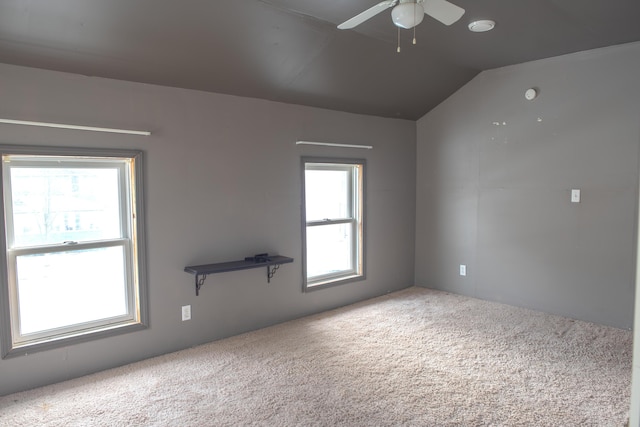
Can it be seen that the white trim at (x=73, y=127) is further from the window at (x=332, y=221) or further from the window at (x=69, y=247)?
the window at (x=332, y=221)

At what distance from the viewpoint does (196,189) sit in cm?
343

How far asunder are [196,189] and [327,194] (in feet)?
5.11

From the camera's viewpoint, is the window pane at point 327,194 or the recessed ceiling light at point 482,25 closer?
the recessed ceiling light at point 482,25

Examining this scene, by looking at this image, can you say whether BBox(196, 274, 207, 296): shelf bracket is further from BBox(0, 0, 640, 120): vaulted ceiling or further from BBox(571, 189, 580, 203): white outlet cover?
BBox(571, 189, 580, 203): white outlet cover

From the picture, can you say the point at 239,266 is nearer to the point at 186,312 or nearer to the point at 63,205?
the point at 186,312

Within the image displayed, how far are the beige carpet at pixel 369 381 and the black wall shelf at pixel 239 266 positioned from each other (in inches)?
21.8

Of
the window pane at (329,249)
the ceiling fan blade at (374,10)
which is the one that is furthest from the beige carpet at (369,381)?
the ceiling fan blade at (374,10)

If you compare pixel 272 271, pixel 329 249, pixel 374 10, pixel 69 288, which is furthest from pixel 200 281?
pixel 374 10

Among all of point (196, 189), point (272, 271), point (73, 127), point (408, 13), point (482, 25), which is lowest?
point (272, 271)

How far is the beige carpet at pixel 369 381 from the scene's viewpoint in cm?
246

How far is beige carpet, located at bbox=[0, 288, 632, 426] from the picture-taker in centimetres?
246

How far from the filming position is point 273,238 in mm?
3971

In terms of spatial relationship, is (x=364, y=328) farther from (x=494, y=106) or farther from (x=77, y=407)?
(x=494, y=106)

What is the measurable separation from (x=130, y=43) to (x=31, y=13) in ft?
1.79
